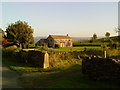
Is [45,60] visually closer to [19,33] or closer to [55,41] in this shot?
[19,33]

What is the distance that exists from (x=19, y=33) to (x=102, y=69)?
112ft

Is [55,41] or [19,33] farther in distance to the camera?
[55,41]

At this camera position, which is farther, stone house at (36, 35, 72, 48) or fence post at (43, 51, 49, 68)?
stone house at (36, 35, 72, 48)

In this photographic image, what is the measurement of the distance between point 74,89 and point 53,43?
53.5 m

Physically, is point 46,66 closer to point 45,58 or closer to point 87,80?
point 45,58

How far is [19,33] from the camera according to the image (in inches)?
1660

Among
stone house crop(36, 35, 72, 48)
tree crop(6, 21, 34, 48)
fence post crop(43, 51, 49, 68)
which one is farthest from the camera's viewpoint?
stone house crop(36, 35, 72, 48)

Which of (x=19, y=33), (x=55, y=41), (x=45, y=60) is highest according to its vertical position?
(x=19, y=33)

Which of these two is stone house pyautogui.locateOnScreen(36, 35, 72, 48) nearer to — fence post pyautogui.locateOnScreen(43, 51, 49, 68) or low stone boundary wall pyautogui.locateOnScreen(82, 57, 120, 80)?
fence post pyautogui.locateOnScreen(43, 51, 49, 68)

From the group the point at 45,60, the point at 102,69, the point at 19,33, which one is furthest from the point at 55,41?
the point at 102,69

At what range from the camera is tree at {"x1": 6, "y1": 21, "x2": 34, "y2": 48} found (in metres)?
41.7

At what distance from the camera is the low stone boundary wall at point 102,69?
11.3m

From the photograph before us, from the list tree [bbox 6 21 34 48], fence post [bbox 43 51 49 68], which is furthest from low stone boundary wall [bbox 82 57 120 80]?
tree [bbox 6 21 34 48]

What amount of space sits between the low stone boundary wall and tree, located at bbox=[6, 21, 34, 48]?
31726 millimetres
